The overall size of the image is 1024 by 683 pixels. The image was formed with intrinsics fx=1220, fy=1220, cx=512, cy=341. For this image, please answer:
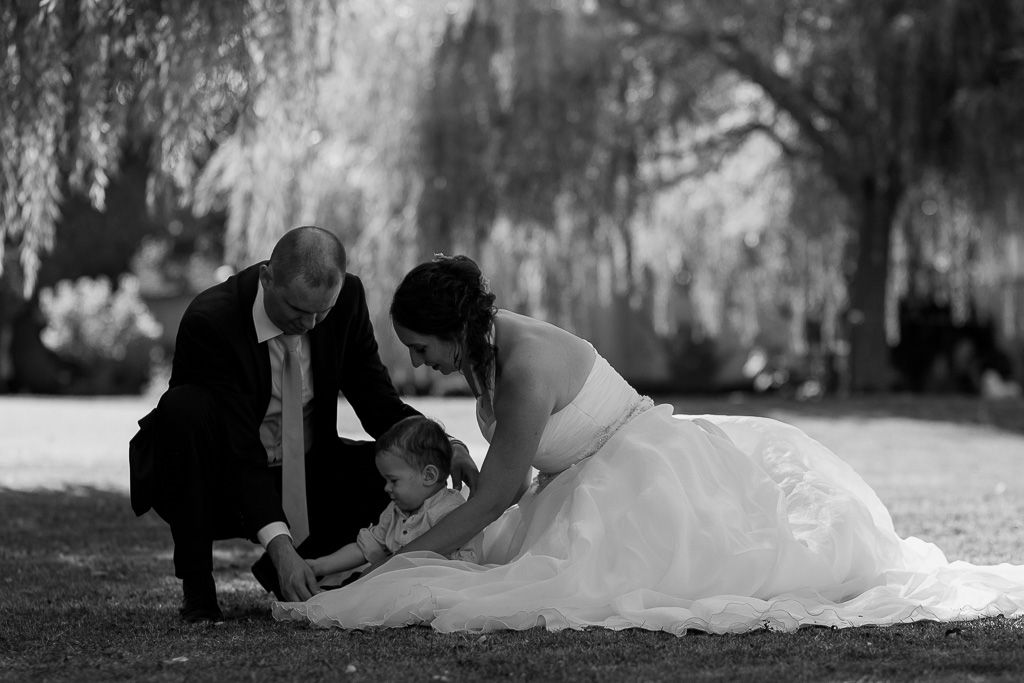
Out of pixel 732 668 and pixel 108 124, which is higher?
pixel 108 124

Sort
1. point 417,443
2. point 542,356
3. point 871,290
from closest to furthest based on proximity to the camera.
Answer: point 542,356
point 417,443
point 871,290

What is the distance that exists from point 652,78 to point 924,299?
4.79 m

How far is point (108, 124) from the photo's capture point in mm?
6984

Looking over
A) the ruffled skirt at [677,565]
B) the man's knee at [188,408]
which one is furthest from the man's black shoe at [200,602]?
the man's knee at [188,408]

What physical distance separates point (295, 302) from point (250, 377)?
15.3 inches

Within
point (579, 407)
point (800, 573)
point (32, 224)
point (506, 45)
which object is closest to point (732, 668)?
point (800, 573)

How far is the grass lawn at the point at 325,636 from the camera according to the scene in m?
3.14

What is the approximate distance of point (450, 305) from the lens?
3871 millimetres

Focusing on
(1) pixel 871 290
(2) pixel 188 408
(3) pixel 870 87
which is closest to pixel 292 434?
(2) pixel 188 408

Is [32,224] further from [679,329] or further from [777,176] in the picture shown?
[679,329]

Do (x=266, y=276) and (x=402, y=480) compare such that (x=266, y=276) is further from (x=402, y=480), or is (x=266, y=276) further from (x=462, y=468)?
(x=462, y=468)

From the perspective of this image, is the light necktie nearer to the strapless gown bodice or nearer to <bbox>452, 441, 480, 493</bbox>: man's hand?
<bbox>452, 441, 480, 493</bbox>: man's hand

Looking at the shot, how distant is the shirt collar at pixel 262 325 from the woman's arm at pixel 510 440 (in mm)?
848

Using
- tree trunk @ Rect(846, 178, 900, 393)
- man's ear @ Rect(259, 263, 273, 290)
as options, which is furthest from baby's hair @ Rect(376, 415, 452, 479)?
tree trunk @ Rect(846, 178, 900, 393)
